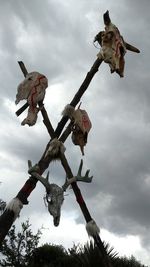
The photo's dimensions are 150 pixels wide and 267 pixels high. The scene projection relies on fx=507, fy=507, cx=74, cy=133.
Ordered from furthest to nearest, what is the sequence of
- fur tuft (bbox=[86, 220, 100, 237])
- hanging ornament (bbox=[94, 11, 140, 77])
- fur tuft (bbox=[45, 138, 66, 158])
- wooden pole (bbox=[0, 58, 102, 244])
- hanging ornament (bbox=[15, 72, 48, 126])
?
hanging ornament (bbox=[94, 11, 140, 77]) < fur tuft (bbox=[86, 220, 100, 237]) < hanging ornament (bbox=[15, 72, 48, 126]) < fur tuft (bbox=[45, 138, 66, 158]) < wooden pole (bbox=[0, 58, 102, 244])

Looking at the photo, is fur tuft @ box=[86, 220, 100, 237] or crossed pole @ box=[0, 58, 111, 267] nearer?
crossed pole @ box=[0, 58, 111, 267]

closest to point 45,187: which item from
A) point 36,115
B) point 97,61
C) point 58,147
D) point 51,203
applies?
point 51,203

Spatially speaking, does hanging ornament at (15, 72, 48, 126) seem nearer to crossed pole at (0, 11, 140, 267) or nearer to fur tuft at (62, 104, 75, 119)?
crossed pole at (0, 11, 140, 267)

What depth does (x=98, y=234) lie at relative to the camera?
1054 centimetres

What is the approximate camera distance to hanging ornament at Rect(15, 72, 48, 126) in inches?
399

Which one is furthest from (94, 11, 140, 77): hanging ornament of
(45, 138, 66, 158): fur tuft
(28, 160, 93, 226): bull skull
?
(28, 160, 93, 226): bull skull

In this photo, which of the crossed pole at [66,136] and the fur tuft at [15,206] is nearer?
the fur tuft at [15,206]

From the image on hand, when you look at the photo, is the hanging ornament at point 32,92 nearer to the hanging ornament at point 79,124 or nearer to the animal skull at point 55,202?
the hanging ornament at point 79,124

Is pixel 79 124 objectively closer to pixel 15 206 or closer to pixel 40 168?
pixel 40 168

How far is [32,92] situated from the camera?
10.3m

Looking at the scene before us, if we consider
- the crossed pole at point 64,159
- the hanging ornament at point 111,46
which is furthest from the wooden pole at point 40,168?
the hanging ornament at point 111,46

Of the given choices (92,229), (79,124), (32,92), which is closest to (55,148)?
(79,124)

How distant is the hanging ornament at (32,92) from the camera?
10133 millimetres

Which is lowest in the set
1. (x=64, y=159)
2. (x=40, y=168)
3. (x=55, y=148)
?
(x=40, y=168)
